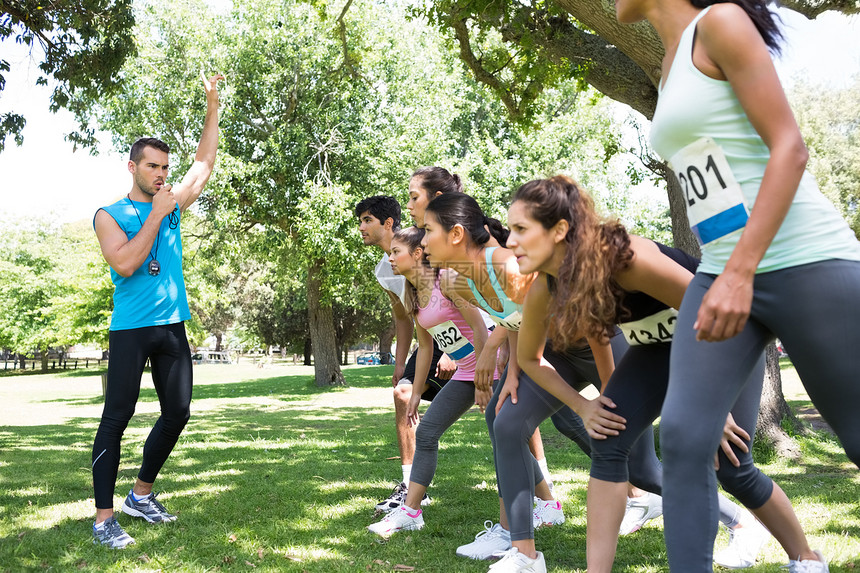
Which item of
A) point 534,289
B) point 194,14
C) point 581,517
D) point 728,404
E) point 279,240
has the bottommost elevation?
point 581,517

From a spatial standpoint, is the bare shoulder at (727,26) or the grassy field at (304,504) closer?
the bare shoulder at (727,26)

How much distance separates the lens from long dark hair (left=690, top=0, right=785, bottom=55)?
2189 millimetres

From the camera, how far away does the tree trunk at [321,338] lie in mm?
24234

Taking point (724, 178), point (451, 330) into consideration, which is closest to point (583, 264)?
point (724, 178)

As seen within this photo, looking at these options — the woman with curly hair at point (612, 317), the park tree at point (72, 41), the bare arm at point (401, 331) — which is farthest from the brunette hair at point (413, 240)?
the park tree at point (72, 41)

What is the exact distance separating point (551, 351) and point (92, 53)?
911 cm

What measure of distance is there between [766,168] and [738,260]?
27cm

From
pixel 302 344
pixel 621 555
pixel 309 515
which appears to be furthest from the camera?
pixel 302 344

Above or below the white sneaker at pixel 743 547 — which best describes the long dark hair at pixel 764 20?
above

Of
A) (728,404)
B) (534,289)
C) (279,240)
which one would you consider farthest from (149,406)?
(728,404)

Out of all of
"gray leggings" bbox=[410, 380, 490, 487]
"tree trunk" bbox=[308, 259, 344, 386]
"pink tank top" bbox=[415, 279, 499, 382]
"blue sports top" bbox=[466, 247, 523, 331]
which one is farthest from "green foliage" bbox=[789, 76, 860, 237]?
"blue sports top" bbox=[466, 247, 523, 331]

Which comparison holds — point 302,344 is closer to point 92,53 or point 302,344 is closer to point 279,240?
point 279,240

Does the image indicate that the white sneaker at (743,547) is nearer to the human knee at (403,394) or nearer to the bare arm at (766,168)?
the bare arm at (766,168)

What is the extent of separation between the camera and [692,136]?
2240mm
